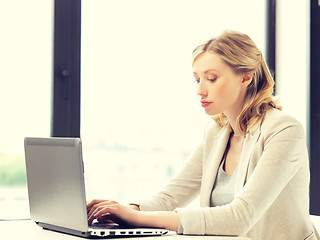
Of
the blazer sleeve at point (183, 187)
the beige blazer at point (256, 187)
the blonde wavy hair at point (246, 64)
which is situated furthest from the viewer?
the blazer sleeve at point (183, 187)

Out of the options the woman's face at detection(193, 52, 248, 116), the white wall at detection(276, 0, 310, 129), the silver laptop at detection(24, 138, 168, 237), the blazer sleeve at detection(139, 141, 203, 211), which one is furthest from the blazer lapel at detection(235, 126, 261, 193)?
the white wall at detection(276, 0, 310, 129)

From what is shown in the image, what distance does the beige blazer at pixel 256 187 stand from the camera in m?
1.40

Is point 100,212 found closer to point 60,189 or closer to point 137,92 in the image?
point 60,189

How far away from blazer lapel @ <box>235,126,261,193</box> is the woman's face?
149 mm

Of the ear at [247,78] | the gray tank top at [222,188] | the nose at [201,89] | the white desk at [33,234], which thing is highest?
the ear at [247,78]

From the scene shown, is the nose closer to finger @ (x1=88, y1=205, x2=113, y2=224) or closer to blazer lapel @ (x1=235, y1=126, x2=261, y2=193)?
blazer lapel @ (x1=235, y1=126, x2=261, y2=193)

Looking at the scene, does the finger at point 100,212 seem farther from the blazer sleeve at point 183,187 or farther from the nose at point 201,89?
the nose at point 201,89

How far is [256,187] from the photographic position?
1.46 metres

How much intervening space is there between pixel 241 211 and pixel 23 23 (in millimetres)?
1775

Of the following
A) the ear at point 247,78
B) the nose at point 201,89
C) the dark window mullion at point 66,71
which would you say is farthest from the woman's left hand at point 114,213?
the dark window mullion at point 66,71

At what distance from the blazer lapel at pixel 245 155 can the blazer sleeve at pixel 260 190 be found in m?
0.06

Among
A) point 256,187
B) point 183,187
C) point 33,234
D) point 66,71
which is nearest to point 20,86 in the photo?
point 66,71

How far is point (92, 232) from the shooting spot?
1278mm

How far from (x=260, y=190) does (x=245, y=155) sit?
255 millimetres
